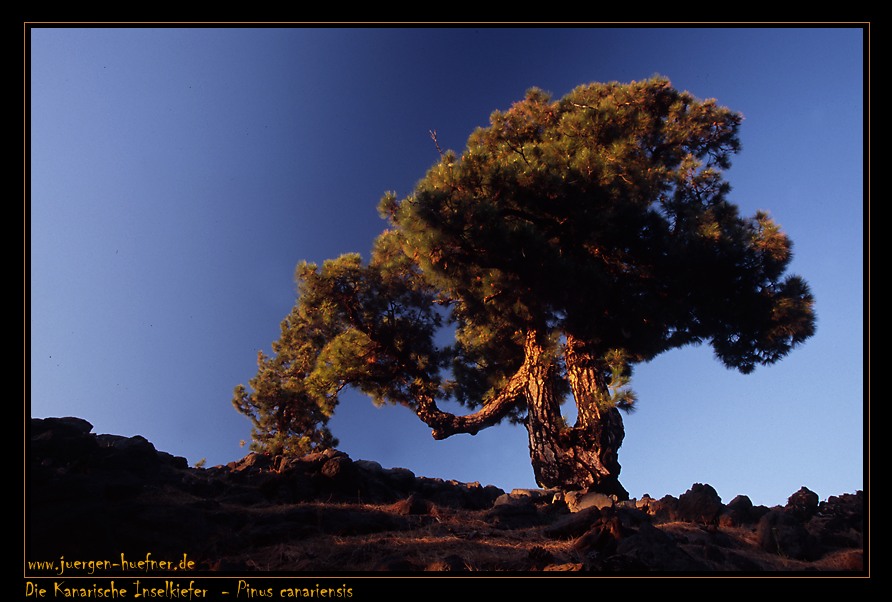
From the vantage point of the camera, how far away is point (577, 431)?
28.7 ft

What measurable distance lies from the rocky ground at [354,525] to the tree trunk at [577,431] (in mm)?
832

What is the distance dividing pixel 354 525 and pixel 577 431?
4.44 m

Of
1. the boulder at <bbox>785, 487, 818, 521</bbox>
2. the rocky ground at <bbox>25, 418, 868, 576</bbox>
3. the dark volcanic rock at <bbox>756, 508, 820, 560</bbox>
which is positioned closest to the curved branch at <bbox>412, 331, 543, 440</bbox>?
the rocky ground at <bbox>25, 418, 868, 576</bbox>

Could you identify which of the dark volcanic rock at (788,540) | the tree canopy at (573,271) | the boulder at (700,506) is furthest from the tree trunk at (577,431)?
the dark volcanic rock at (788,540)

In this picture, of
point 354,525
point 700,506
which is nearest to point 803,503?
point 700,506

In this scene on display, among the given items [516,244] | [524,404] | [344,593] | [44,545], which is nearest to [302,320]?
[524,404]

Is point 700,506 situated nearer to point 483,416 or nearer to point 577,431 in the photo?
point 577,431

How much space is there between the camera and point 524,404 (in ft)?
35.8

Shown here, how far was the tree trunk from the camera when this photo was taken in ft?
27.8

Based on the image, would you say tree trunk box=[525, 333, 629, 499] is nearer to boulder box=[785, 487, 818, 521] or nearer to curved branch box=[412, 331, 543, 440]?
curved branch box=[412, 331, 543, 440]

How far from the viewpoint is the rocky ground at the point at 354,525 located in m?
4.28

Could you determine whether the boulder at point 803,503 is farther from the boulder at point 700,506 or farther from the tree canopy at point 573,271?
the tree canopy at point 573,271

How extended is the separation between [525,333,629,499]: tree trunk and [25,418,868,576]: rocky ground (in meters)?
0.83
